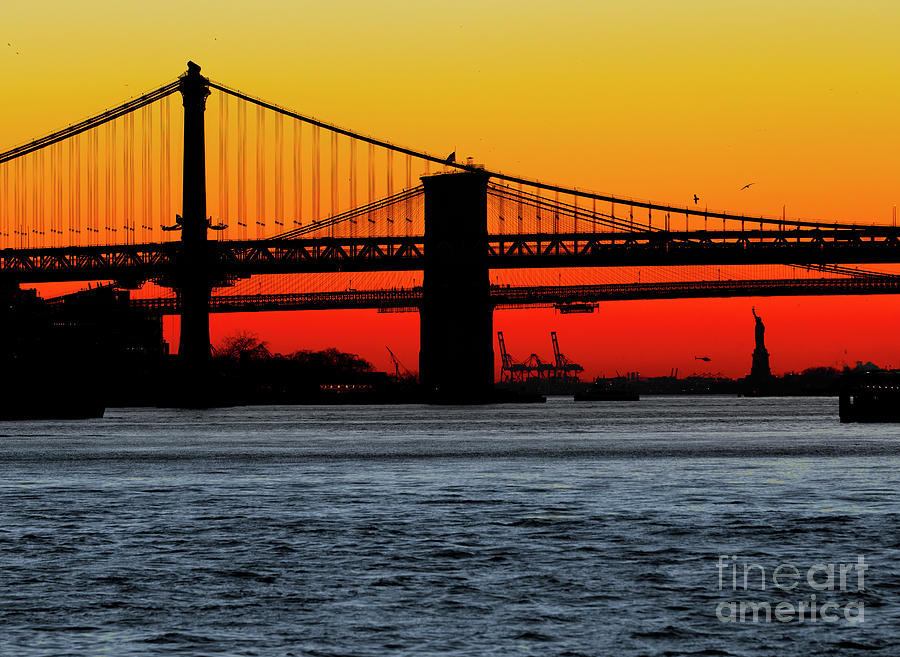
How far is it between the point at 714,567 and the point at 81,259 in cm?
7336

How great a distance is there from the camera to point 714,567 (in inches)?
563

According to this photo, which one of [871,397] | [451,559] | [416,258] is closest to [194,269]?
[416,258]

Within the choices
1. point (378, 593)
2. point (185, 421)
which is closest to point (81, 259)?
point (185, 421)

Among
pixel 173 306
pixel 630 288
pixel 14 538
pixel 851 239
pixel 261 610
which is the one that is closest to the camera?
pixel 261 610

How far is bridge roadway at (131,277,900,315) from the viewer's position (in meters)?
86.1

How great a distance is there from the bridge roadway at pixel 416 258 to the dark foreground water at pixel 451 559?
162 feet

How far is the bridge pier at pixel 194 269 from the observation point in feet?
256

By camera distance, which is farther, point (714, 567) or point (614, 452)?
point (614, 452)

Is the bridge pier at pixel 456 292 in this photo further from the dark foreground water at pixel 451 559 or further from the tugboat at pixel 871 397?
the dark foreground water at pixel 451 559

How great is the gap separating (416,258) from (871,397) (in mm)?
30643

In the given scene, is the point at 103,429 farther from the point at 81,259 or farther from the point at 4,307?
the point at 4,307

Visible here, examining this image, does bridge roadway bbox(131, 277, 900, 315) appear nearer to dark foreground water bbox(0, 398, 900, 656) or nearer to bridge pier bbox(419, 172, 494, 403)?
bridge pier bbox(419, 172, 494, 403)

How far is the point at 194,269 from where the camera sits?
78.4m

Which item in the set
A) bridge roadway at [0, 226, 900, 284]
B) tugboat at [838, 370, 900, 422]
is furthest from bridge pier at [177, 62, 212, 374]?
tugboat at [838, 370, 900, 422]
